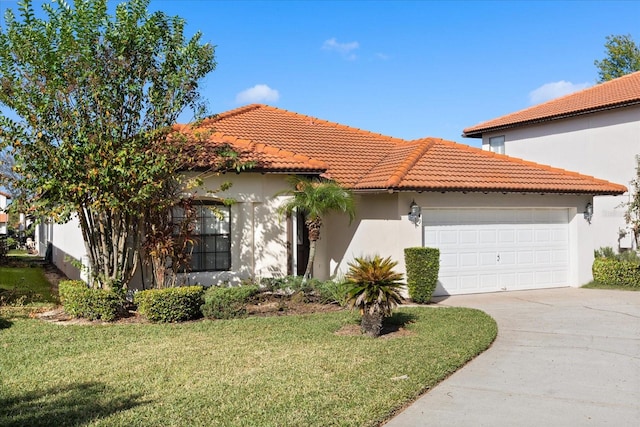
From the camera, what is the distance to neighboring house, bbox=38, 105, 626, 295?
14562 millimetres

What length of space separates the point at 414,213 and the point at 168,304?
638 centimetres

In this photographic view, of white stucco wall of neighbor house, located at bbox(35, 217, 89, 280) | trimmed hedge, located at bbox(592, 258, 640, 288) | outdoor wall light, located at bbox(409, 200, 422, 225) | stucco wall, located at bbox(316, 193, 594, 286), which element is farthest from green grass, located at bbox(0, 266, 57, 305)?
trimmed hedge, located at bbox(592, 258, 640, 288)

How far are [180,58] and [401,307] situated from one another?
23.8 ft

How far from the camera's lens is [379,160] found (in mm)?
17750

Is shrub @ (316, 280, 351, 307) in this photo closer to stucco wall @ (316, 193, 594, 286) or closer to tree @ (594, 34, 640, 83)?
stucco wall @ (316, 193, 594, 286)

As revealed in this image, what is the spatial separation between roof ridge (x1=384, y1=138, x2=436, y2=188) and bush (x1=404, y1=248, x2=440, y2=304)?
1733mm

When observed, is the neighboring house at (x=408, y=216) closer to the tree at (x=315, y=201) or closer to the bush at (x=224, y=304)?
the tree at (x=315, y=201)

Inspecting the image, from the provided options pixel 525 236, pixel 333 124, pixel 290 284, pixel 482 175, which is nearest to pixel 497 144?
pixel 333 124

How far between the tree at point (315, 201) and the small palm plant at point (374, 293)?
408cm

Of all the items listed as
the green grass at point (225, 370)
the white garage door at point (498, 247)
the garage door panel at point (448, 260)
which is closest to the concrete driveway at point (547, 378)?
the green grass at point (225, 370)

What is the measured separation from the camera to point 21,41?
11.5 m

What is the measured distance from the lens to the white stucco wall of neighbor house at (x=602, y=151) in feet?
64.4

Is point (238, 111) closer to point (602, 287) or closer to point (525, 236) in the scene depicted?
point (525, 236)

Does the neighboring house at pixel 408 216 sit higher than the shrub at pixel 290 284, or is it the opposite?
the neighboring house at pixel 408 216
